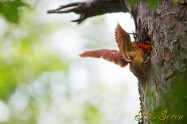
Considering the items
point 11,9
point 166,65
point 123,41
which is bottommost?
point 166,65

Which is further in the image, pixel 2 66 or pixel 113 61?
pixel 2 66

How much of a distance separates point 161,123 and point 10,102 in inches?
213

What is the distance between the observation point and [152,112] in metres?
2.53

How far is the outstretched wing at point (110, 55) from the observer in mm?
2754

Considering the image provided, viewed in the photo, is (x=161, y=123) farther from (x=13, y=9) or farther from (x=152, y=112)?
(x=13, y=9)

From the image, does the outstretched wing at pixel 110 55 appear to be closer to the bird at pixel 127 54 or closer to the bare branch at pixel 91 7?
the bird at pixel 127 54

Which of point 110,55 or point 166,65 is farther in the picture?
point 110,55

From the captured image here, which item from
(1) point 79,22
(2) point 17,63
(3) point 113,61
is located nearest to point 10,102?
(2) point 17,63

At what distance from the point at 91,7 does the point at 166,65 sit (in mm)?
1205

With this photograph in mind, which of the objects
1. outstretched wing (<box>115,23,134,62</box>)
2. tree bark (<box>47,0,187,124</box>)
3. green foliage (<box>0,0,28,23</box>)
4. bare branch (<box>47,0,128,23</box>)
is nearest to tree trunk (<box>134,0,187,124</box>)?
tree bark (<box>47,0,187,124</box>)

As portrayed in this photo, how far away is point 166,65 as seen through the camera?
100.0 inches

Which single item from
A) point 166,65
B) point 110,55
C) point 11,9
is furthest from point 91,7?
point 11,9

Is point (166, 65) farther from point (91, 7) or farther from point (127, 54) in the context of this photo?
point (91, 7)

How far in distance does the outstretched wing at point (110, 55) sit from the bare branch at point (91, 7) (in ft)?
2.51
